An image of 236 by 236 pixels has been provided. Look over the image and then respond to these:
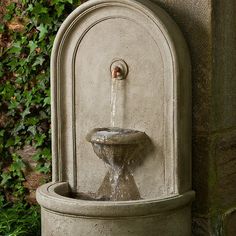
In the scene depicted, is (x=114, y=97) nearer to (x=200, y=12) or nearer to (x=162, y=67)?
(x=162, y=67)

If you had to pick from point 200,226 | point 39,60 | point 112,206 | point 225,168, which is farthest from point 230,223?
point 39,60

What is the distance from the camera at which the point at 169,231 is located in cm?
325

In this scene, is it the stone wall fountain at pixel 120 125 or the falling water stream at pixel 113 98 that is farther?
the falling water stream at pixel 113 98

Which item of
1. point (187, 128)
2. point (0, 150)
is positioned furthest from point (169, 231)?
point (0, 150)

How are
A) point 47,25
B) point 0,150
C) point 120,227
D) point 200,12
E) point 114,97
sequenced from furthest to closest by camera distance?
point 0,150 → point 47,25 → point 114,97 → point 200,12 → point 120,227

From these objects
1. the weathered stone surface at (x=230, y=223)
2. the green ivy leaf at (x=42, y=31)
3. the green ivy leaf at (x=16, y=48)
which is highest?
the green ivy leaf at (x=42, y=31)

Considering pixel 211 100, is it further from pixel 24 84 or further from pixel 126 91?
pixel 24 84

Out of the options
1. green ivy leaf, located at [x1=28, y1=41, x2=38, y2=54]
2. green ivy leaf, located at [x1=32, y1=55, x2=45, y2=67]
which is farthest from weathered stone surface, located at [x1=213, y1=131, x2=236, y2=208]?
green ivy leaf, located at [x1=28, y1=41, x2=38, y2=54]

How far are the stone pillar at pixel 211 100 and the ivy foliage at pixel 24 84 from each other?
1.28 meters

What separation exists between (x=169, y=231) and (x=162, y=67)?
1000 mm

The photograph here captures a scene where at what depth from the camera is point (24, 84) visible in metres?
4.62

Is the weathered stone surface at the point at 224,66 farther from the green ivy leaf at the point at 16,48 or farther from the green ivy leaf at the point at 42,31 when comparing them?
the green ivy leaf at the point at 16,48

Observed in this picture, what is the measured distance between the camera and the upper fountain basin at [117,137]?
3299mm

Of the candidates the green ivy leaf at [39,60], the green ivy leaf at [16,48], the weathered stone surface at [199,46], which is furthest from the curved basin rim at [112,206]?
the green ivy leaf at [16,48]
